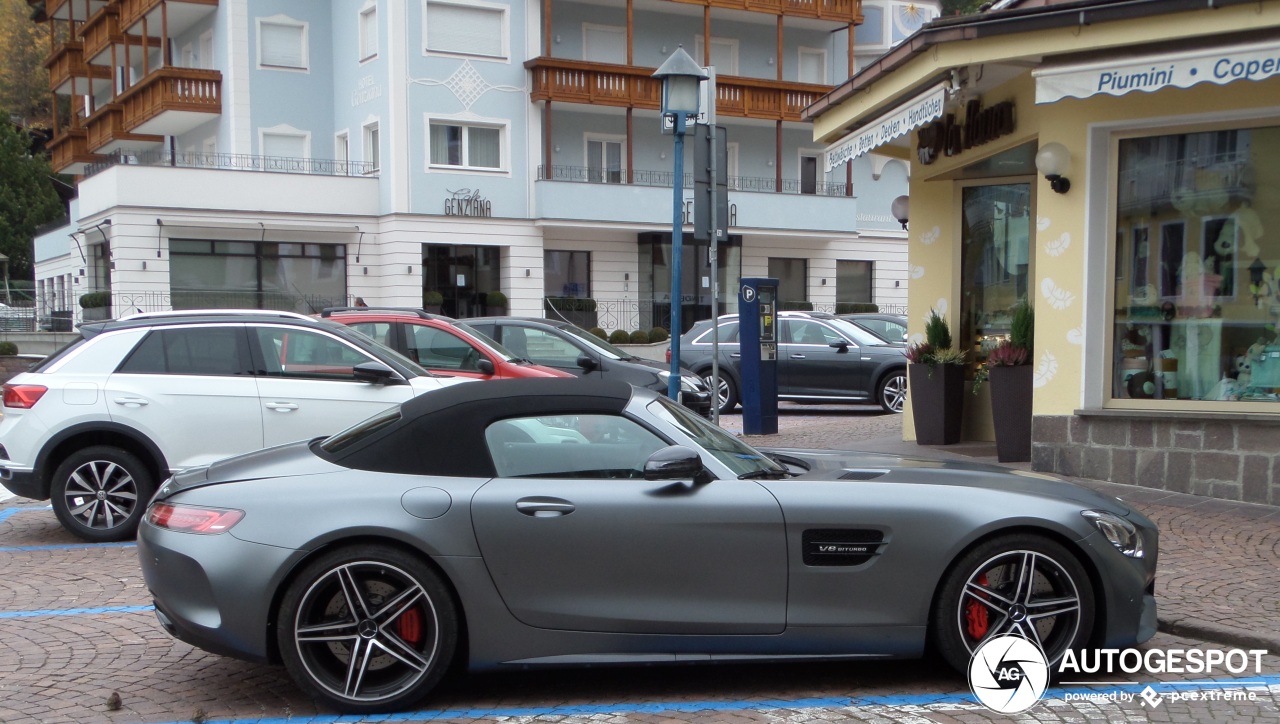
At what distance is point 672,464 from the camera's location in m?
4.71

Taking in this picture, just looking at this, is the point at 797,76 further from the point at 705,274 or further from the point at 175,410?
the point at 175,410

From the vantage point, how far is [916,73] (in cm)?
1012

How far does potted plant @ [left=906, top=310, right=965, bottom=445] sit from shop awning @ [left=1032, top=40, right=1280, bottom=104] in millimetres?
3724

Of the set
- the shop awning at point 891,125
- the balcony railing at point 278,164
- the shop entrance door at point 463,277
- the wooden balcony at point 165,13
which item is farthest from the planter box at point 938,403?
the wooden balcony at point 165,13

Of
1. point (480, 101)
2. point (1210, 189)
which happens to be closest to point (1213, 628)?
point (1210, 189)

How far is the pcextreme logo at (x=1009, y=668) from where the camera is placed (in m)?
4.88

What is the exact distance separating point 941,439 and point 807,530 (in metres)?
7.68

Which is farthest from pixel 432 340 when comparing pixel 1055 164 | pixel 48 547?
pixel 1055 164

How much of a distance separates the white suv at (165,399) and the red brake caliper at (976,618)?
5282mm

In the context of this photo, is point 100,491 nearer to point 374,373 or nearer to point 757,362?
point 374,373

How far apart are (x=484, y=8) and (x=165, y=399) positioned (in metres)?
24.8

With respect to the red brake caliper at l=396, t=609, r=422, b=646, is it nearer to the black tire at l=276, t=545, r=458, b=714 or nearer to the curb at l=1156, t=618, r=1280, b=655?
the black tire at l=276, t=545, r=458, b=714

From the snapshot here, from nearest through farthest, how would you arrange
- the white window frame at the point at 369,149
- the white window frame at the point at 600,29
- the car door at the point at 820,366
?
the car door at the point at 820,366 < the white window frame at the point at 369,149 < the white window frame at the point at 600,29

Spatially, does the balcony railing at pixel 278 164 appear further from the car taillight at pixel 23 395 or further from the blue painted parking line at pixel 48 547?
the blue painted parking line at pixel 48 547
